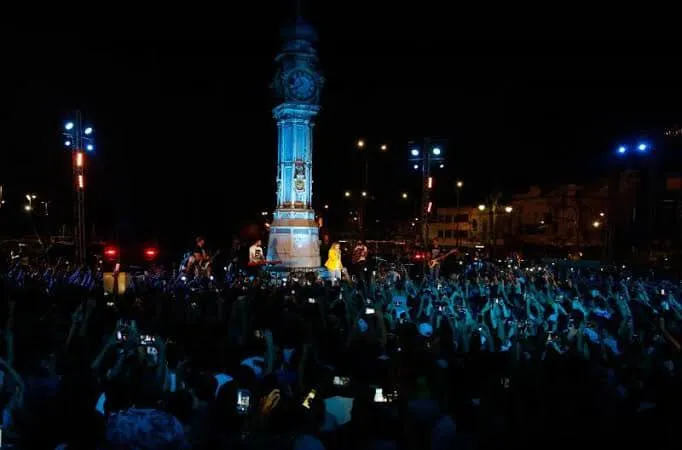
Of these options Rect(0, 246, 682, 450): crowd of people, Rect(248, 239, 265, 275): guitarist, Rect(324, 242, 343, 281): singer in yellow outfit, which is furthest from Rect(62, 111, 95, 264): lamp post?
Rect(0, 246, 682, 450): crowd of people

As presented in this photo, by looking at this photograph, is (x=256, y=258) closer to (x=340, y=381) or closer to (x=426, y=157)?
(x=426, y=157)

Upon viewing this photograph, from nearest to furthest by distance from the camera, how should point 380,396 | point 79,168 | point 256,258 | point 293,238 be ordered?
point 380,396, point 79,168, point 256,258, point 293,238

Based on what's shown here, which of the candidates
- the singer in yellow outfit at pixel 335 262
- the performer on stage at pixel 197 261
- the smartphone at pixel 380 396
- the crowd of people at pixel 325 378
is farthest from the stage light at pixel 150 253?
the smartphone at pixel 380 396

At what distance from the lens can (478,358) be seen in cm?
484

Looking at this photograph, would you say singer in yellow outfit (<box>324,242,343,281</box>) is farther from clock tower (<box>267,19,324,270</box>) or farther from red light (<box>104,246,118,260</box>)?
red light (<box>104,246,118,260</box>)

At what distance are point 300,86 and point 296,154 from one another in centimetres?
265

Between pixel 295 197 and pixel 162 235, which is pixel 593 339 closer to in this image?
pixel 295 197

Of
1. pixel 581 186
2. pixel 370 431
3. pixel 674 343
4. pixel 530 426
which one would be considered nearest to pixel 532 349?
pixel 674 343

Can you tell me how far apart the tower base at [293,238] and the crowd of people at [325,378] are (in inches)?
549

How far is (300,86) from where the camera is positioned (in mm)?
22953

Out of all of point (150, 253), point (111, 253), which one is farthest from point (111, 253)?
point (150, 253)

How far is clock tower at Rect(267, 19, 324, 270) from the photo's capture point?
74.0 ft

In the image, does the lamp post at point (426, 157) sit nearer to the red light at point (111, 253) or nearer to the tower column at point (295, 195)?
the tower column at point (295, 195)

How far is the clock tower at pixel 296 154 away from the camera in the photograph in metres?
22.6
